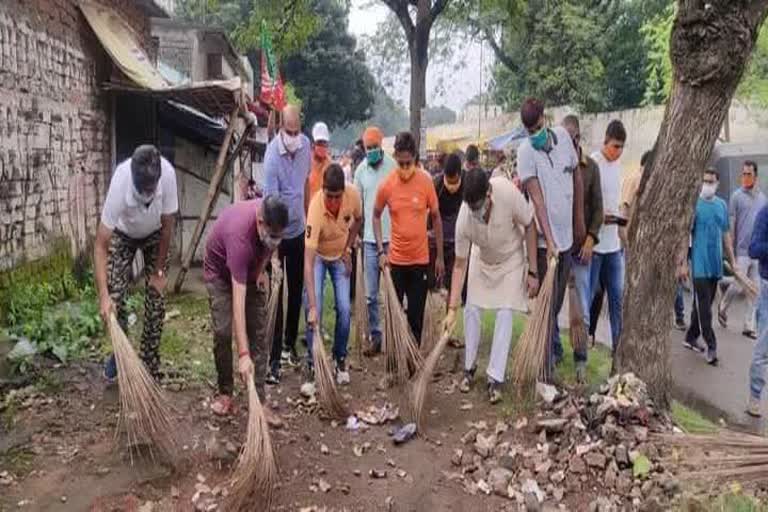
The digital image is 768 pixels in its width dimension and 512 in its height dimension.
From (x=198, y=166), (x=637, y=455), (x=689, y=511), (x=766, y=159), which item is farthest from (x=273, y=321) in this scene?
(x=766, y=159)

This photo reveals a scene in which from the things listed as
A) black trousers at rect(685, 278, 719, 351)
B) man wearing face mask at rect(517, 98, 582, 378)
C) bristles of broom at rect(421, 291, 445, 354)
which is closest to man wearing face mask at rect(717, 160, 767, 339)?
black trousers at rect(685, 278, 719, 351)

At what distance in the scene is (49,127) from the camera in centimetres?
717

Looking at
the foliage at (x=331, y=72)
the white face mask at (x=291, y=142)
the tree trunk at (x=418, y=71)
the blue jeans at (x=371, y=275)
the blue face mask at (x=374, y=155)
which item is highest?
the foliage at (x=331, y=72)

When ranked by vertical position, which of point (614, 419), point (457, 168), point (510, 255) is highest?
point (457, 168)

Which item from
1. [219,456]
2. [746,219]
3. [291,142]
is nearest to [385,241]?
[291,142]

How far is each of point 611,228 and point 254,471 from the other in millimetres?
3367

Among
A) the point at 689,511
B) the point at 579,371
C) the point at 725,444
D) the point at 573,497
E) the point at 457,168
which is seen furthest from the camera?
the point at 457,168

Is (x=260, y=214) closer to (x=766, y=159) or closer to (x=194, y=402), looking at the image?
(x=194, y=402)

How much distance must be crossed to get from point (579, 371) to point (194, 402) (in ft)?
9.16

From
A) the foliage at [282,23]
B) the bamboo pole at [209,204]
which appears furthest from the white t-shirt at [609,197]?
the foliage at [282,23]

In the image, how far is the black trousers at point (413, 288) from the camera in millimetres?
5594

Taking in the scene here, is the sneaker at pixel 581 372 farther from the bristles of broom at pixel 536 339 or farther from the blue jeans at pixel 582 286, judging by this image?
the bristles of broom at pixel 536 339

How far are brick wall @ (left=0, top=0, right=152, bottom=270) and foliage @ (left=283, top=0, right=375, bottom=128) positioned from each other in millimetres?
20129

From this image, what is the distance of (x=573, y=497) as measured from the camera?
3.87 meters
